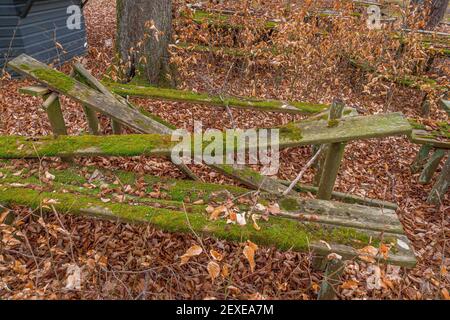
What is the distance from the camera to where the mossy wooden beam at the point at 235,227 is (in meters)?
2.67

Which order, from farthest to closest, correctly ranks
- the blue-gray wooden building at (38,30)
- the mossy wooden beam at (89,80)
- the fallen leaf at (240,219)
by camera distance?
1. the blue-gray wooden building at (38,30)
2. the mossy wooden beam at (89,80)
3. the fallen leaf at (240,219)

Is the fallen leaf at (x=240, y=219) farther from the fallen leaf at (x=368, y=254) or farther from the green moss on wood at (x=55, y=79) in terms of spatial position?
the green moss on wood at (x=55, y=79)

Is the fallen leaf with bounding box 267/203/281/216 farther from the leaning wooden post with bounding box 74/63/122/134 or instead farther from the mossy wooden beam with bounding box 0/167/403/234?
the leaning wooden post with bounding box 74/63/122/134

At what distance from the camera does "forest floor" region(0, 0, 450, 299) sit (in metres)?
3.11

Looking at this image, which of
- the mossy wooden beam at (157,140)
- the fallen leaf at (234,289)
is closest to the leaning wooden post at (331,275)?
the fallen leaf at (234,289)

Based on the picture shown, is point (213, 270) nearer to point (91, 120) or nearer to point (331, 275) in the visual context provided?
point (331, 275)

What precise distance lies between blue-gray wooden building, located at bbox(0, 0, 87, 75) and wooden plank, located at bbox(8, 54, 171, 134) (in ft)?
9.05

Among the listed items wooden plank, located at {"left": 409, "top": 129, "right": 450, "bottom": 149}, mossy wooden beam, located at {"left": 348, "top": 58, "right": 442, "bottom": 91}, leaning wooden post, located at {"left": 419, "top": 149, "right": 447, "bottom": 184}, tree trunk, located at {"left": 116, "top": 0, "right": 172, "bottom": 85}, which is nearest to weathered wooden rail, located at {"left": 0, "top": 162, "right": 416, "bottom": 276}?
wooden plank, located at {"left": 409, "top": 129, "right": 450, "bottom": 149}

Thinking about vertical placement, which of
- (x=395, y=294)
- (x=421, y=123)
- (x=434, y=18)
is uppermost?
(x=434, y=18)

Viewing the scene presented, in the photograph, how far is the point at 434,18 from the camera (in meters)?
10.0

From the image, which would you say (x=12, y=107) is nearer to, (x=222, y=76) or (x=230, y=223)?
(x=222, y=76)

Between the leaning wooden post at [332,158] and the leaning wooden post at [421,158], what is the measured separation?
2806 millimetres

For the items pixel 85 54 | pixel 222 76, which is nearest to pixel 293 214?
pixel 222 76
